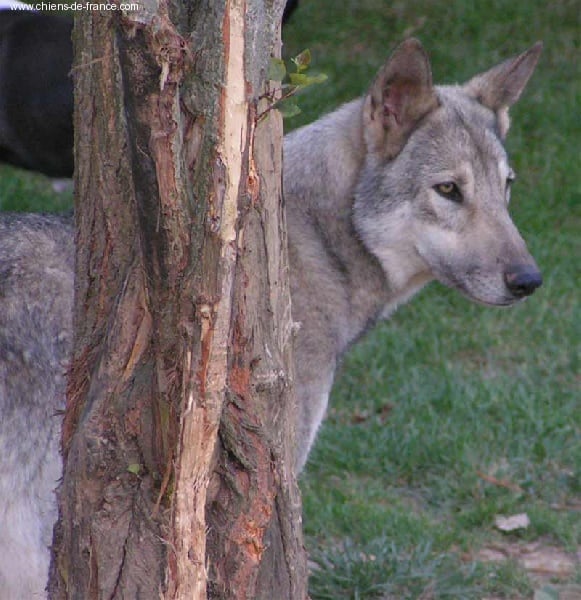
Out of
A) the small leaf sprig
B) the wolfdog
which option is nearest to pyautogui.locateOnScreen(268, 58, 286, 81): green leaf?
the small leaf sprig

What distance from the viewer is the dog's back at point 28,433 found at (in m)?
2.87

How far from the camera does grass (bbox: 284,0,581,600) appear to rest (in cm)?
418

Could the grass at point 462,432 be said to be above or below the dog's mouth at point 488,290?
below

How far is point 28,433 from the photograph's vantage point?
2.89 m

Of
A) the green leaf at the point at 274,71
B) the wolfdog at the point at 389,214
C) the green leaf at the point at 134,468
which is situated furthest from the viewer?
the wolfdog at the point at 389,214

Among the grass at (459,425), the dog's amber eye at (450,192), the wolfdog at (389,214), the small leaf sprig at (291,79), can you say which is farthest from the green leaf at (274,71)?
the grass at (459,425)

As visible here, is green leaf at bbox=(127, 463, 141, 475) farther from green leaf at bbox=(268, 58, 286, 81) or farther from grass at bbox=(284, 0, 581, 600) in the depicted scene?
grass at bbox=(284, 0, 581, 600)

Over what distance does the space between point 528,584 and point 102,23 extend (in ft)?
9.70

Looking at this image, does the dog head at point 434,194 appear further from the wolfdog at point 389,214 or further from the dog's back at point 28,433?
the dog's back at point 28,433

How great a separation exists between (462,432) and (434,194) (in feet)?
5.63

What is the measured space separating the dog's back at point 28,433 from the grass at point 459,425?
4.69ft

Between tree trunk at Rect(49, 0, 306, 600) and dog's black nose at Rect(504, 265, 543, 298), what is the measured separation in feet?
5.47

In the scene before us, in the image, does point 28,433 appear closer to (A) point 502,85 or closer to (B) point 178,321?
(B) point 178,321

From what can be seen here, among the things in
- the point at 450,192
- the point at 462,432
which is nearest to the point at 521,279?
the point at 450,192
